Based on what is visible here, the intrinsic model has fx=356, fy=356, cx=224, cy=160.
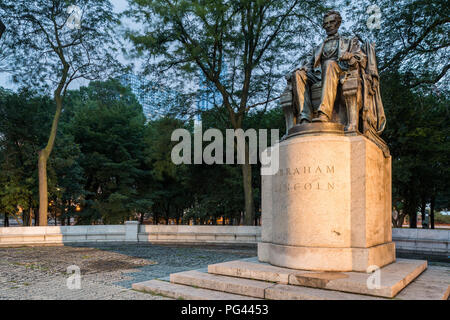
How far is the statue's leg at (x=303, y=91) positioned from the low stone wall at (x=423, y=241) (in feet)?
27.5

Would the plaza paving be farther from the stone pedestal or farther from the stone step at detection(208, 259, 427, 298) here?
the stone pedestal

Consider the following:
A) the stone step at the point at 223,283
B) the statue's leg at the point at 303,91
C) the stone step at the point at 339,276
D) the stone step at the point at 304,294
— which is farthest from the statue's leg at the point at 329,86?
the stone step at the point at 223,283

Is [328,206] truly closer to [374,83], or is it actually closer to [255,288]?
[255,288]

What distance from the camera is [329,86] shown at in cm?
696

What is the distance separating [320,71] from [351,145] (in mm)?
1942

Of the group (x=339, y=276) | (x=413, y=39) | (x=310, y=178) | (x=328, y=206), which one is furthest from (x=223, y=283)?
(x=413, y=39)

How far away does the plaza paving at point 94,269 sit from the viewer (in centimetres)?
623

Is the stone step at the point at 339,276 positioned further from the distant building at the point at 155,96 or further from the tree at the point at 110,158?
the tree at the point at 110,158

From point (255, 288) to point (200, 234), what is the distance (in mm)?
10728

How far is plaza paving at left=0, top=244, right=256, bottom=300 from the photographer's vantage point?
623cm
